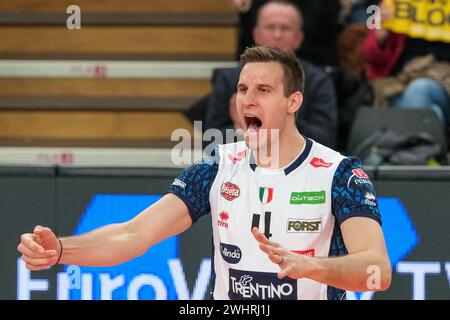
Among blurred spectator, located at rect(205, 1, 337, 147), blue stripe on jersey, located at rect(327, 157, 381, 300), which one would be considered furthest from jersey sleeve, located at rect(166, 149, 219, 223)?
blurred spectator, located at rect(205, 1, 337, 147)

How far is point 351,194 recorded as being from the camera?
439 cm

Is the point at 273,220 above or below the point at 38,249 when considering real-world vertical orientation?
above

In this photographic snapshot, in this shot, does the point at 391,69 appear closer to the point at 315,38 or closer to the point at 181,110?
the point at 315,38

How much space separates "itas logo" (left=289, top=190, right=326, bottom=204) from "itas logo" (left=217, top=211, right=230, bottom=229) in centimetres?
31

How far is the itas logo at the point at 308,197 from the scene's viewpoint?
177 inches

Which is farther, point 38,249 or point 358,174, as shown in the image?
point 358,174

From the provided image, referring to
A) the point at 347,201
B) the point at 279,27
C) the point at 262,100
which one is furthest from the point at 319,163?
the point at 279,27

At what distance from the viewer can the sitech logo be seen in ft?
19.8

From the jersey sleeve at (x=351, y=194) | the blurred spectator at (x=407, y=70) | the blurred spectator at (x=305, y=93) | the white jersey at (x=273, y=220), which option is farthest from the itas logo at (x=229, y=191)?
the blurred spectator at (x=407, y=70)

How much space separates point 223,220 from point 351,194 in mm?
622

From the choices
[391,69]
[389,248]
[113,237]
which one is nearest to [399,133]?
[391,69]

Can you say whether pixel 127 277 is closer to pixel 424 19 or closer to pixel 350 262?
pixel 350 262
